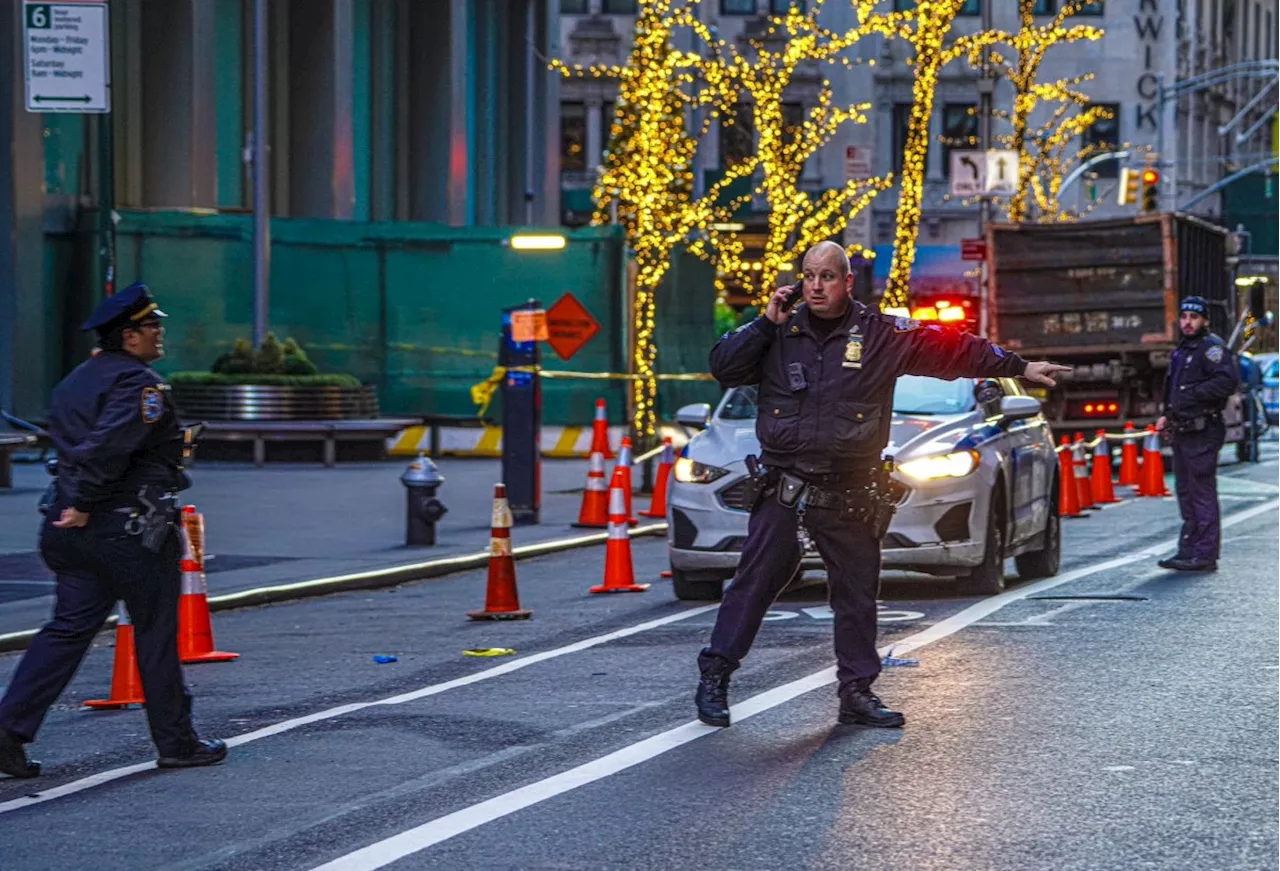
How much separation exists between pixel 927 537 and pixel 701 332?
22137 mm

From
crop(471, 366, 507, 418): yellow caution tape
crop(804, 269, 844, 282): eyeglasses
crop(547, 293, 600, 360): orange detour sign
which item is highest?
crop(804, 269, 844, 282): eyeglasses

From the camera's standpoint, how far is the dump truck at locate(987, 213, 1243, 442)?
3073 centimetres

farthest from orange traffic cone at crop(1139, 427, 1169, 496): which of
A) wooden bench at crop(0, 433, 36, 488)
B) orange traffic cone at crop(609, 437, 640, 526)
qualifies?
wooden bench at crop(0, 433, 36, 488)

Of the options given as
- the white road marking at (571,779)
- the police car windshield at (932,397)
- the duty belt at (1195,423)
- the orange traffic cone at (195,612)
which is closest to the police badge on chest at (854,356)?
Answer: the white road marking at (571,779)

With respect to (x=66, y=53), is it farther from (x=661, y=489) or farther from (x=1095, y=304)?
(x=1095, y=304)

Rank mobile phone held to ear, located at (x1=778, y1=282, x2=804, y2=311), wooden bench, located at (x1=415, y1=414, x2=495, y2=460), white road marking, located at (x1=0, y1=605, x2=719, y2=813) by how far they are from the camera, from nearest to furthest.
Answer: white road marking, located at (x1=0, y1=605, x2=719, y2=813) → mobile phone held to ear, located at (x1=778, y1=282, x2=804, y2=311) → wooden bench, located at (x1=415, y1=414, x2=495, y2=460)

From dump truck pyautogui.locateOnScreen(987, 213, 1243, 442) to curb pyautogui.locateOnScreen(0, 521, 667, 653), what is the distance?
12215 millimetres

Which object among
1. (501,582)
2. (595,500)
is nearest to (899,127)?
(595,500)

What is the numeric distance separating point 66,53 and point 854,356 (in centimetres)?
725

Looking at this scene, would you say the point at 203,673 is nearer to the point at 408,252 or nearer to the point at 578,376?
the point at 578,376

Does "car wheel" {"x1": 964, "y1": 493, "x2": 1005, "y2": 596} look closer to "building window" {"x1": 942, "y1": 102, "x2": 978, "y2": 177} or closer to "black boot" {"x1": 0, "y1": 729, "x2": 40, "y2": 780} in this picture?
"black boot" {"x1": 0, "y1": 729, "x2": 40, "y2": 780}

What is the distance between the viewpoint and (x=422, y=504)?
61.9 feet

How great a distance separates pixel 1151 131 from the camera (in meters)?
67.9

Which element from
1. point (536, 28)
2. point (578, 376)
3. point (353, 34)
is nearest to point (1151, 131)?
point (536, 28)
